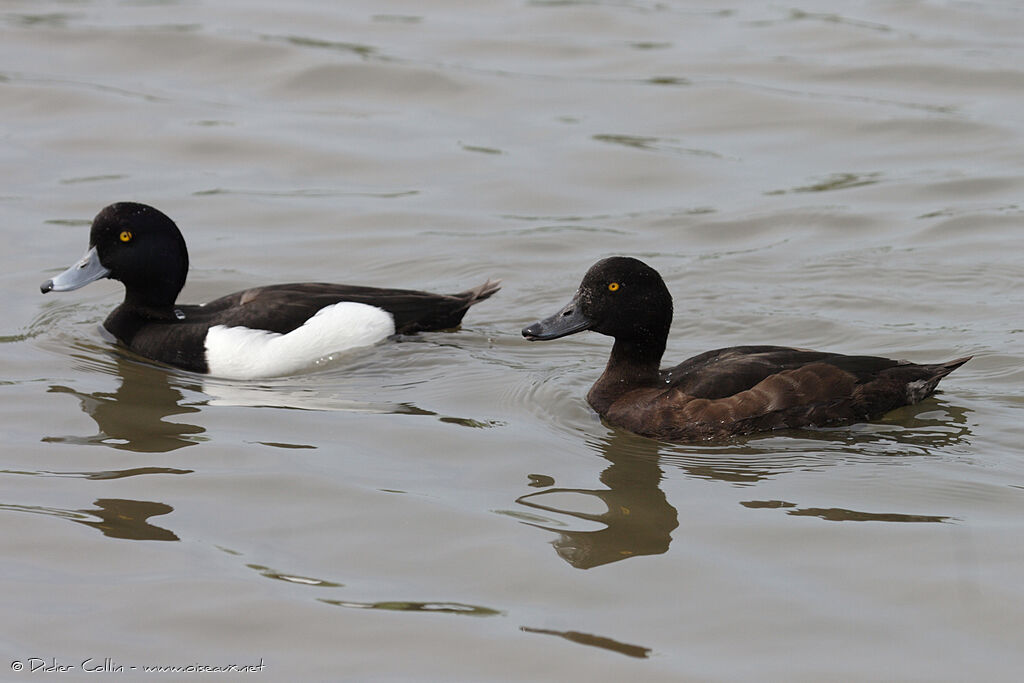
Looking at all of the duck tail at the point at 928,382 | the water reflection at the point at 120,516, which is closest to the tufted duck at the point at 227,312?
the water reflection at the point at 120,516

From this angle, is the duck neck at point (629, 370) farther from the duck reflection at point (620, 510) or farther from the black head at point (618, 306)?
the duck reflection at point (620, 510)

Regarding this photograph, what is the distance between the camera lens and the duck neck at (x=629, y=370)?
745 centimetres

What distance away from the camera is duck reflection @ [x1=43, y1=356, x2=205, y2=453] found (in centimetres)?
701

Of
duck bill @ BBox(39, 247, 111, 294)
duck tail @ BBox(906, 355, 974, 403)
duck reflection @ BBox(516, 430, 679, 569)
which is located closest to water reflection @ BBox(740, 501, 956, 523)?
duck reflection @ BBox(516, 430, 679, 569)

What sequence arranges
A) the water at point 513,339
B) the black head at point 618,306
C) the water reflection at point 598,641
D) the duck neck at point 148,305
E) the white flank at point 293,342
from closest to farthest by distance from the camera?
the water reflection at point 598,641
the water at point 513,339
the black head at point 618,306
the white flank at point 293,342
the duck neck at point 148,305

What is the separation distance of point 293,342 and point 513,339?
1.36m

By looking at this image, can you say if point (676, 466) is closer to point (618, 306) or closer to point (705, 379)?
point (705, 379)

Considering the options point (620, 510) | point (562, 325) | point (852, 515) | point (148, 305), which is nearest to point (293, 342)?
point (148, 305)

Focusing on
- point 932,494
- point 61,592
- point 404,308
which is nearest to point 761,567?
point 932,494

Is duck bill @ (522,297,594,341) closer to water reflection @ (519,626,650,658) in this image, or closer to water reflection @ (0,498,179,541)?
water reflection @ (0,498,179,541)

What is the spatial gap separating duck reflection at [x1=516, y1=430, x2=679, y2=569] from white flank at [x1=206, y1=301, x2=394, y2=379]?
6.85 feet

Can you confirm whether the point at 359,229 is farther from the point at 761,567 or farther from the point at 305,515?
the point at 761,567

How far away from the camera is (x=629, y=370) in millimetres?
7484

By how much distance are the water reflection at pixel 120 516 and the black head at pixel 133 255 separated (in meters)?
2.82
